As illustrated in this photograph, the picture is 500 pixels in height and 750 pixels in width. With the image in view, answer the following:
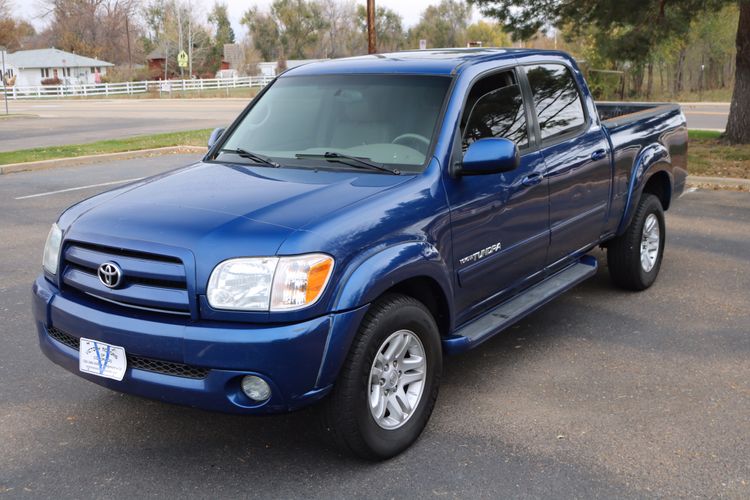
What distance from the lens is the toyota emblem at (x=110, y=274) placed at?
345 centimetres

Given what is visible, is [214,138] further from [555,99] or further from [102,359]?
[555,99]

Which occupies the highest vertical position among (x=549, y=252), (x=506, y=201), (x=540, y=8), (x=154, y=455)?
(x=540, y=8)

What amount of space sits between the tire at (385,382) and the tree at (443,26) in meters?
83.5

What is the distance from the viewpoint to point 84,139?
20.6m

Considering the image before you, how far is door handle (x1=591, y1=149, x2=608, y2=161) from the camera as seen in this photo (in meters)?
5.48

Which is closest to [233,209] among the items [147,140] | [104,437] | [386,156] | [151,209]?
[151,209]

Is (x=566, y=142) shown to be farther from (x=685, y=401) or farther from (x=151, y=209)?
(x=151, y=209)

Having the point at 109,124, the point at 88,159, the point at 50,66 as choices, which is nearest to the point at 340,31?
the point at 50,66

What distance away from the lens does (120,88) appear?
56312 mm

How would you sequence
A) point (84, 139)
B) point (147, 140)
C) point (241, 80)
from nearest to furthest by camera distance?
point (147, 140) → point (84, 139) → point (241, 80)

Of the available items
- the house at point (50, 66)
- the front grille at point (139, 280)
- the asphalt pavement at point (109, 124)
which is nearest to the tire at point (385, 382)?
the front grille at point (139, 280)

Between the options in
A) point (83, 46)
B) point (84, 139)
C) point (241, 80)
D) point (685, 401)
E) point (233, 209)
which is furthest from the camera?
point (83, 46)

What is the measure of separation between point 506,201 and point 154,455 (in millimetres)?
2279

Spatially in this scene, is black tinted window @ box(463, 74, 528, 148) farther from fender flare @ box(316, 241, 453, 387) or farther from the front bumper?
the front bumper
